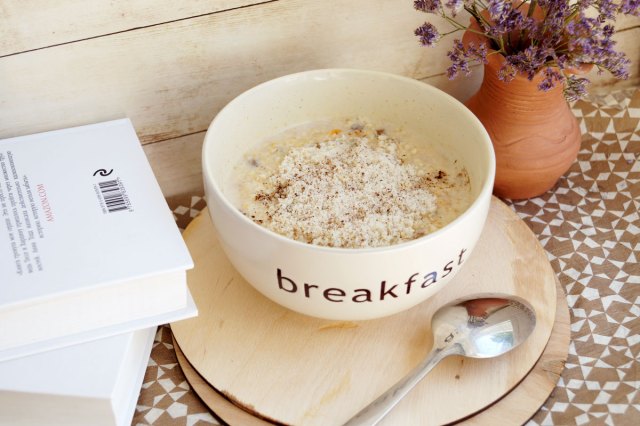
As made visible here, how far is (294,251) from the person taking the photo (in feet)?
2.40

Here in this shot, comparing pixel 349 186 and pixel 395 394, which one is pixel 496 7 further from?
pixel 395 394

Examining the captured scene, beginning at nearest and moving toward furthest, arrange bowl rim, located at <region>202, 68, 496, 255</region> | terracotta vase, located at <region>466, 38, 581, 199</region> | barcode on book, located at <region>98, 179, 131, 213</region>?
bowl rim, located at <region>202, 68, 496, 255</region> < barcode on book, located at <region>98, 179, 131, 213</region> < terracotta vase, located at <region>466, 38, 581, 199</region>

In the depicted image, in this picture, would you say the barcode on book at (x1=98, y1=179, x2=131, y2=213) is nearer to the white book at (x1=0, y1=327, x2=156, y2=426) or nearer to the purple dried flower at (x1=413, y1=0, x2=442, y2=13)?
the white book at (x1=0, y1=327, x2=156, y2=426)

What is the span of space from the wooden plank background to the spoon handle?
1.46 feet

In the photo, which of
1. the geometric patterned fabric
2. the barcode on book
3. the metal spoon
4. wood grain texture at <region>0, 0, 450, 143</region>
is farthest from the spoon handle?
wood grain texture at <region>0, 0, 450, 143</region>

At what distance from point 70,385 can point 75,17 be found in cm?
42

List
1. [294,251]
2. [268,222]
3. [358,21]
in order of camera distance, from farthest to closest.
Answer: [358,21] < [268,222] < [294,251]

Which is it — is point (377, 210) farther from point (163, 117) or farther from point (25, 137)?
point (25, 137)

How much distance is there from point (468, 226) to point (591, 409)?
0.78 feet

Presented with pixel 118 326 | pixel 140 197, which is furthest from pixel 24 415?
pixel 140 197

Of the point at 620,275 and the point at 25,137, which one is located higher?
the point at 25,137

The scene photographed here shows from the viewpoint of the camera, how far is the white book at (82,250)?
0.74m

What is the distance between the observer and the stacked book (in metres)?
0.73

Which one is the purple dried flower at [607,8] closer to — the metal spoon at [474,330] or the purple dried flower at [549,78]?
the purple dried flower at [549,78]
